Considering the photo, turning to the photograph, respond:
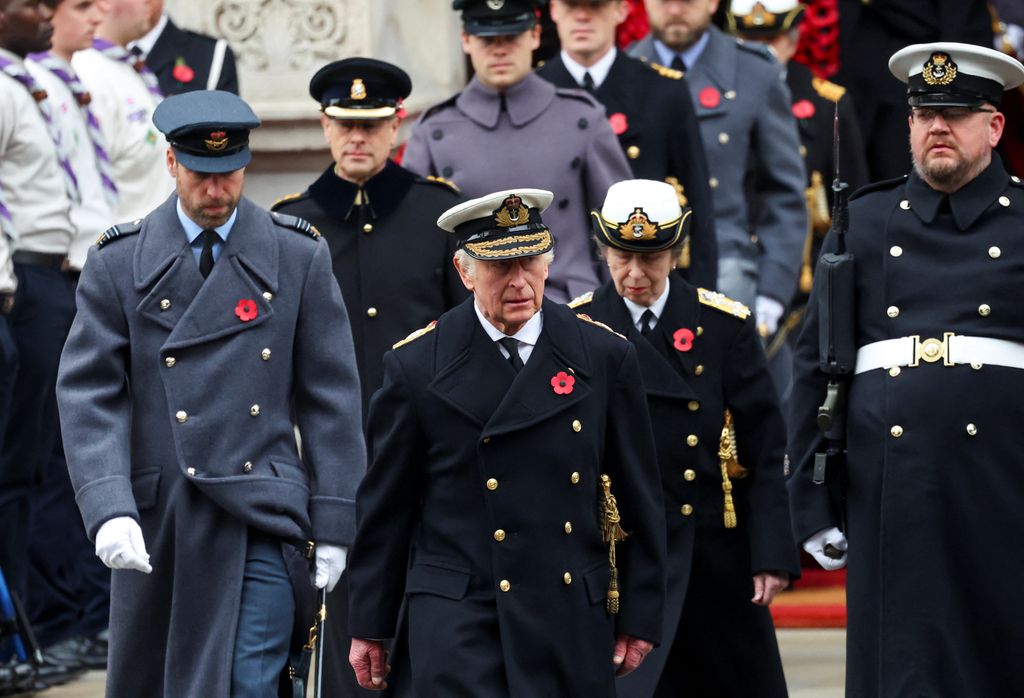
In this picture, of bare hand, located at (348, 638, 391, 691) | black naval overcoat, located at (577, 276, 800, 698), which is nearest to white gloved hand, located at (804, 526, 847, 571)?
black naval overcoat, located at (577, 276, 800, 698)

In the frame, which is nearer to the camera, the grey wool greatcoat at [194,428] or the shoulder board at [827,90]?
the grey wool greatcoat at [194,428]

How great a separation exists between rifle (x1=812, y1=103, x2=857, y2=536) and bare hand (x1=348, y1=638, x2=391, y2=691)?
4.70 ft

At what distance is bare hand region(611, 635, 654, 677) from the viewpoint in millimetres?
7090

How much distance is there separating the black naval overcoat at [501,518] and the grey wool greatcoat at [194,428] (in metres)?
0.62

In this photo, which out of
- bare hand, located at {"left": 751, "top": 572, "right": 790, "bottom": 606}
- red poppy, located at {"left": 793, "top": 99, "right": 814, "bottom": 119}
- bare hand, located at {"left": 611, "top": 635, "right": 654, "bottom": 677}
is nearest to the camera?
bare hand, located at {"left": 611, "top": 635, "right": 654, "bottom": 677}

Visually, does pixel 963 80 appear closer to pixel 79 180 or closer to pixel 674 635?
pixel 674 635

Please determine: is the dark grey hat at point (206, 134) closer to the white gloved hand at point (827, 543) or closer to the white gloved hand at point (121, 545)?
the white gloved hand at point (121, 545)

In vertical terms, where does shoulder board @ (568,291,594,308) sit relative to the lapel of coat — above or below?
below

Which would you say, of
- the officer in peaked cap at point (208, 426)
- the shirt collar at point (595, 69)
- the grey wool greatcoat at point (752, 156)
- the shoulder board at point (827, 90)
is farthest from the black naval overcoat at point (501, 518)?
the shoulder board at point (827, 90)

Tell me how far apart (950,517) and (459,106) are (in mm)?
2866

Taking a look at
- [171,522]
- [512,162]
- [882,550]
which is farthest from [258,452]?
[512,162]

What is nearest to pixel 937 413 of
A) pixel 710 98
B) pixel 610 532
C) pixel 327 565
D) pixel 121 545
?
pixel 610 532

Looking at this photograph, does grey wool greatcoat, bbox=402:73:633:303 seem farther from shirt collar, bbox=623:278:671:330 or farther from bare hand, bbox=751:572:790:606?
bare hand, bbox=751:572:790:606

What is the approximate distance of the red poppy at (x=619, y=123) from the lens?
398 inches
